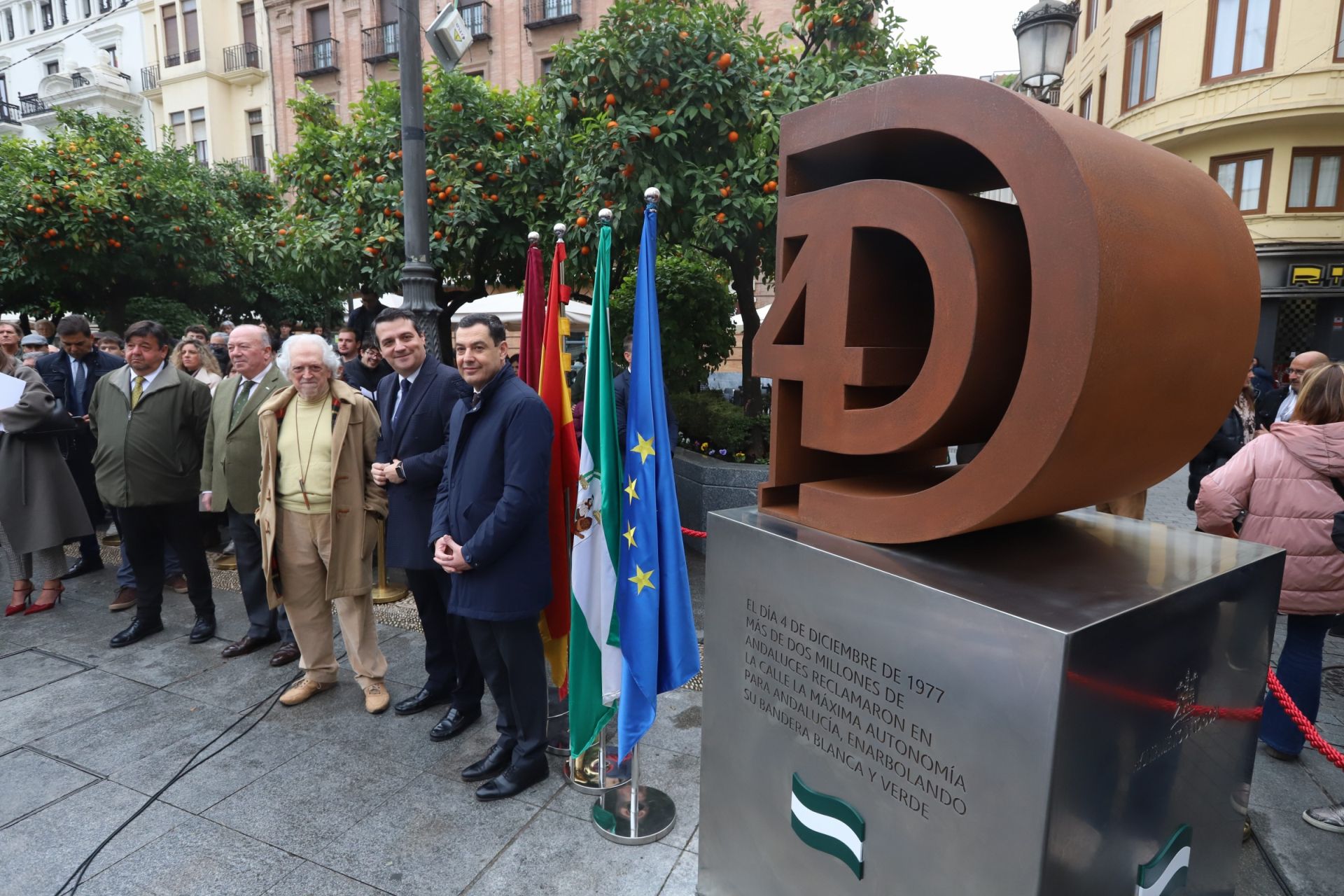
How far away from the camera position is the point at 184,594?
5.88 metres

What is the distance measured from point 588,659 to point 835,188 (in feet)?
7.02

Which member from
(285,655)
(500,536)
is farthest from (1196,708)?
(285,655)

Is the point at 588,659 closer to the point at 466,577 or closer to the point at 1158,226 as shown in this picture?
the point at 466,577

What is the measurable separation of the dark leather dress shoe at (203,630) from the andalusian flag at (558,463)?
2901 mm

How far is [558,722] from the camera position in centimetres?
385

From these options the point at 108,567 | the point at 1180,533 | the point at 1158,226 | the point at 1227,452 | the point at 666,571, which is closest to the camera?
the point at 1158,226

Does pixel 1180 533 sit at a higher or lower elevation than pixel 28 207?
lower

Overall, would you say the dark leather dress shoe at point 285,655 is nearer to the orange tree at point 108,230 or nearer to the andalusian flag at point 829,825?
the andalusian flag at point 829,825

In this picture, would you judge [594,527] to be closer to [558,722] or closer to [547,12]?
[558,722]

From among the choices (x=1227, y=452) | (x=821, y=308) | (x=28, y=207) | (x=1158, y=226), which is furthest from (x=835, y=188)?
(x=28, y=207)

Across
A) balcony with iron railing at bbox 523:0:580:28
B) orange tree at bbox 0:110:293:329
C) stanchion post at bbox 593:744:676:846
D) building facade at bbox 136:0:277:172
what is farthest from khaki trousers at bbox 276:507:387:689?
building facade at bbox 136:0:277:172

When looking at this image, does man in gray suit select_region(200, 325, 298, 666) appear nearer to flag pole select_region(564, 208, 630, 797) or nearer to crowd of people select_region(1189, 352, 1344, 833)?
flag pole select_region(564, 208, 630, 797)

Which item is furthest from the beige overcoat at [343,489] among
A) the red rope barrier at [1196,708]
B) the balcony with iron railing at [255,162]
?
the balcony with iron railing at [255,162]

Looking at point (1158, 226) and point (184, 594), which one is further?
point (184, 594)
